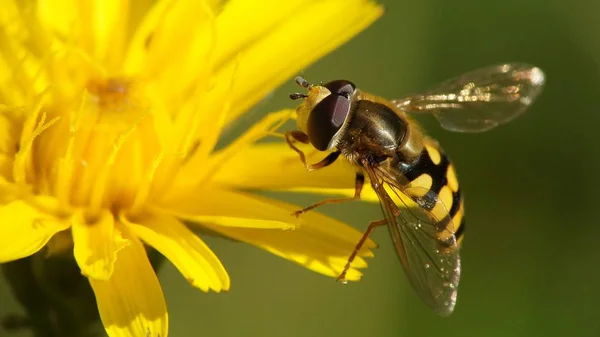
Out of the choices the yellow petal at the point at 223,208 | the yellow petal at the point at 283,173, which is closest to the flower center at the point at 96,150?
the yellow petal at the point at 223,208

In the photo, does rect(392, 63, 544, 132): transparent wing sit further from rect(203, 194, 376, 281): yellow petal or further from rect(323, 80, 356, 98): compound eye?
rect(203, 194, 376, 281): yellow petal

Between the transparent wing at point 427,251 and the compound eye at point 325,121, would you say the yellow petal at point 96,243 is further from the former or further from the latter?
the transparent wing at point 427,251

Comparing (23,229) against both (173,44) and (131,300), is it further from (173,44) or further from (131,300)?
(173,44)

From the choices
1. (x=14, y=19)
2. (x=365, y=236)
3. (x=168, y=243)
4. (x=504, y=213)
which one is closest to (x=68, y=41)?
(x=14, y=19)

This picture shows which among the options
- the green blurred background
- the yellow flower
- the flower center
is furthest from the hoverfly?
the green blurred background

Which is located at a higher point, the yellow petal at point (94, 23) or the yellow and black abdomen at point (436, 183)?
the yellow petal at point (94, 23)

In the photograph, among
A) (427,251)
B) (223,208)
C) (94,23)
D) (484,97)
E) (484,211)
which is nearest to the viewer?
(427,251)

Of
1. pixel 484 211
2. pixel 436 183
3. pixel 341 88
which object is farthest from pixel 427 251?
pixel 484 211
